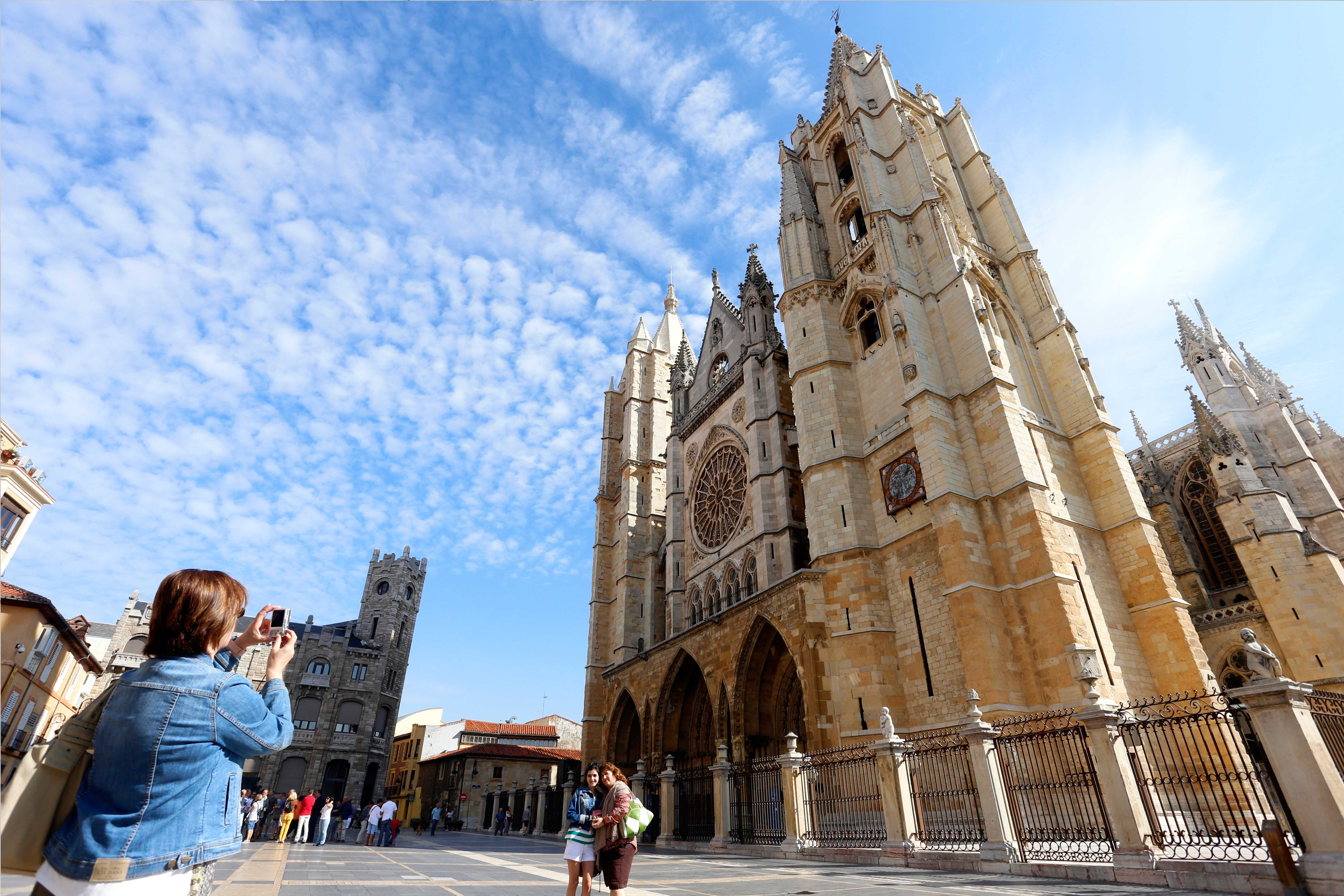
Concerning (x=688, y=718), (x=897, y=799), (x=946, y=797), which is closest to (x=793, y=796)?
(x=897, y=799)

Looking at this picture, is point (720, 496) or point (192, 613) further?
point (720, 496)

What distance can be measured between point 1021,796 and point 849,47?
29888 mm

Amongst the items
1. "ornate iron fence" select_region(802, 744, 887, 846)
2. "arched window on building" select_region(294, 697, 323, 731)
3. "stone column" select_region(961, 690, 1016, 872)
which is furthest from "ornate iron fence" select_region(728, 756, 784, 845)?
"arched window on building" select_region(294, 697, 323, 731)

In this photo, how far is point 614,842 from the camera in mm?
5246

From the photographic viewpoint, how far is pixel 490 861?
35.7 ft

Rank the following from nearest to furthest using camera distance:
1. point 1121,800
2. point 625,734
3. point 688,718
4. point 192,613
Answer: point 192,613 → point 1121,800 → point 688,718 → point 625,734

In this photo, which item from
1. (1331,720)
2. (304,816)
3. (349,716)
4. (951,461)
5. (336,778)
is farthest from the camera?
(349,716)

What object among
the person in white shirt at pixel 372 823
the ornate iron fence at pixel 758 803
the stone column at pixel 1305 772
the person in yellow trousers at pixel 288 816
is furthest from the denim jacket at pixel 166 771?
the person in yellow trousers at pixel 288 816

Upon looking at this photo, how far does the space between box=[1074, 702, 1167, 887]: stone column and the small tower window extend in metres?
23.1

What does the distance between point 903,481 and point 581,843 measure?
45.9ft

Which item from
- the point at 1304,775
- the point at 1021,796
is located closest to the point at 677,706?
the point at 1021,796

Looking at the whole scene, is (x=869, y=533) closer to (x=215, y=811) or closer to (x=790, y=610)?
(x=790, y=610)

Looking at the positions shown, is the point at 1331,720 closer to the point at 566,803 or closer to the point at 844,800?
the point at 844,800

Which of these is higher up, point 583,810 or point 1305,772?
point 1305,772
